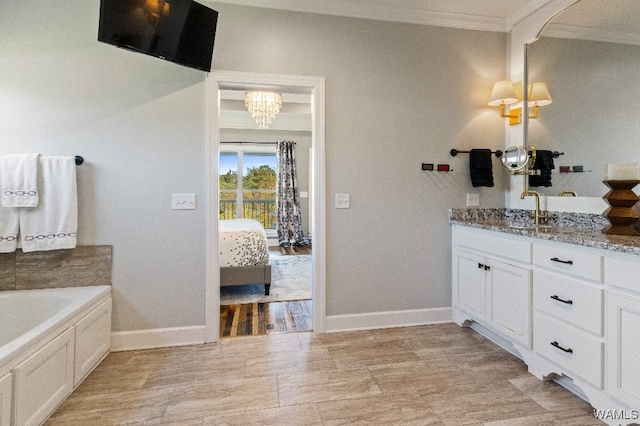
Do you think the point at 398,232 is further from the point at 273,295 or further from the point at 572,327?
the point at 273,295

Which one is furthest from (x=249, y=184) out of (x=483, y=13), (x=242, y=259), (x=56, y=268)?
(x=483, y=13)

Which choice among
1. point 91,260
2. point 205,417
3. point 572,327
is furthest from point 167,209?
point 572,327

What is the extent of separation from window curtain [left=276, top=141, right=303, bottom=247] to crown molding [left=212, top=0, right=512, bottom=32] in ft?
15.0

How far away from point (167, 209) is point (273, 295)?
171 cm

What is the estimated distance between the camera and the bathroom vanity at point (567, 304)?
4.97 feet

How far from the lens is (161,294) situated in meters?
2.46

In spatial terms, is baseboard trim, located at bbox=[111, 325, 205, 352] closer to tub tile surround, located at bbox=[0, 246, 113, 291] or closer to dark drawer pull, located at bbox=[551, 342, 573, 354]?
tub tile surround, located at bbox=[0, 246, 113, 291]

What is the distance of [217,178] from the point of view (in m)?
2.49

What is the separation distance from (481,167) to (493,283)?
40.8 inches

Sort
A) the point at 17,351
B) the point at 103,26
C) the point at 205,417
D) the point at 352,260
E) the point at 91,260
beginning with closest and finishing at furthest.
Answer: the point at 17,351 < the point at 205,417 < the point at 103,26 < the point at 91,260 < the point at 352,260

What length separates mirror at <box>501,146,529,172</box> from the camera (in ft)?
8.62

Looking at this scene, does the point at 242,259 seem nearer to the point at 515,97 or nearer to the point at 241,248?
the point at 241,248

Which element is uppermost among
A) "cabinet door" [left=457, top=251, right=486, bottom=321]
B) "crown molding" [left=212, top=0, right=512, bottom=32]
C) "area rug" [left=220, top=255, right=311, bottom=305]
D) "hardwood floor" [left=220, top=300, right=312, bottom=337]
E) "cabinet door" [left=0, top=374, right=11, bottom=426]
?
"crown molding" [left=212, top=0, right=512, bottom=32]

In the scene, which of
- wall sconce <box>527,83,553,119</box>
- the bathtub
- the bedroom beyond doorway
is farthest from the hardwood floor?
wall sconce <box>527,83,553,119</box>
